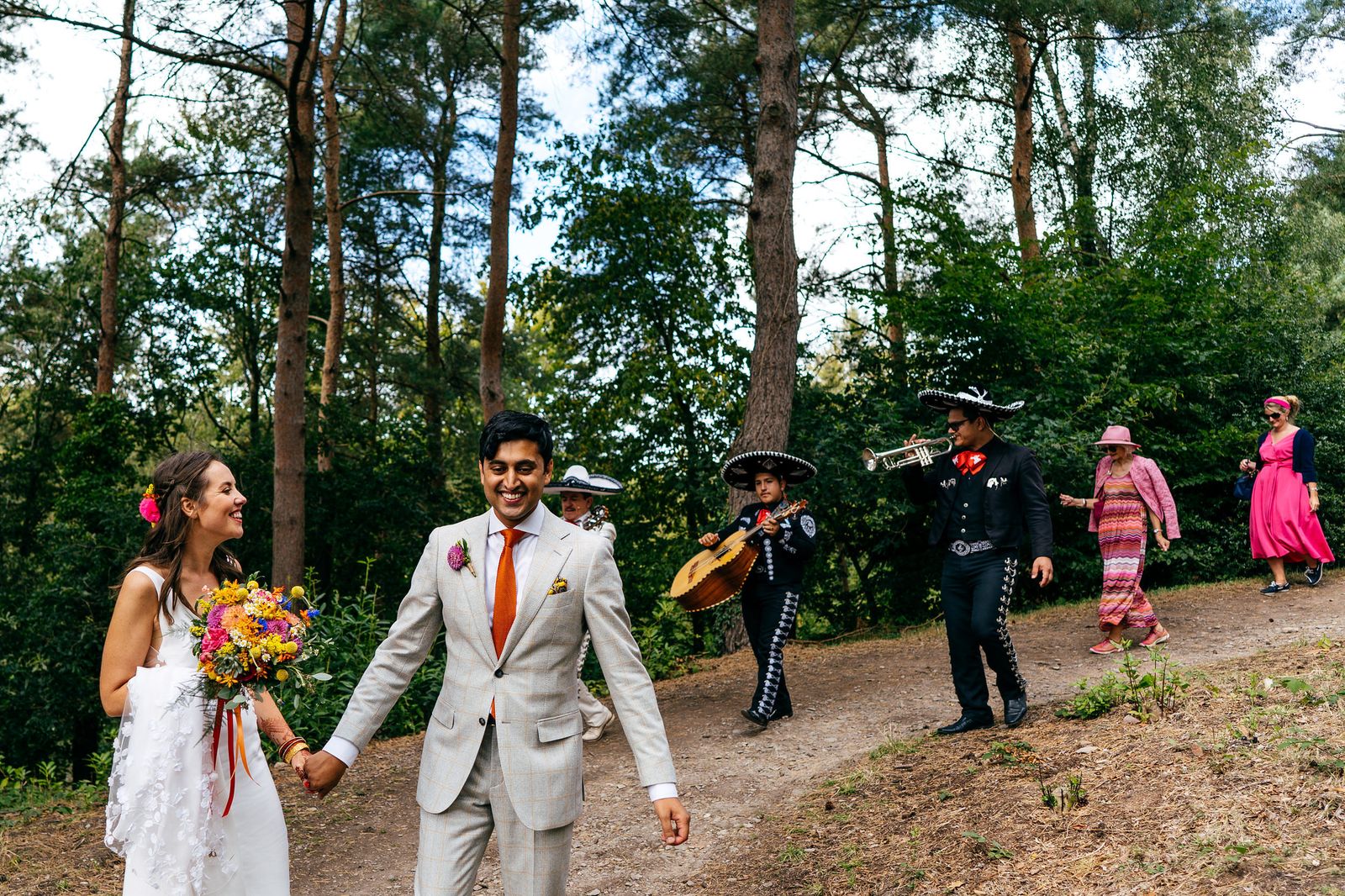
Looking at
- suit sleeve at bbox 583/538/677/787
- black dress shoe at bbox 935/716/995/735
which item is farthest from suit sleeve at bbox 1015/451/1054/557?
suit sleeve at bbox 583/538/677/787

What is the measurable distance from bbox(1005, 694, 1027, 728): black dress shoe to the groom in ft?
14.6

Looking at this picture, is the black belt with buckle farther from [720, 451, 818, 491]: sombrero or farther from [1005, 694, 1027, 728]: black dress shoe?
[720, 451, 818, 491]: sombrero

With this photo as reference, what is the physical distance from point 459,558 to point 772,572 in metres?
5.01

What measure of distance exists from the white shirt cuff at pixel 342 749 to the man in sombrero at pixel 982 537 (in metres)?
4.63

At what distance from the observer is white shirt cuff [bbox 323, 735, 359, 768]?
351cm

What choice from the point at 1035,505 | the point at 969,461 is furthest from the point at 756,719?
the point at 1035,505

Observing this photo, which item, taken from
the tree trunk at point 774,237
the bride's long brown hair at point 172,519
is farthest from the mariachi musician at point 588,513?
the bride's long brown hair at point 172,519

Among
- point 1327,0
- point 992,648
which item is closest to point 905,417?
point 992,648

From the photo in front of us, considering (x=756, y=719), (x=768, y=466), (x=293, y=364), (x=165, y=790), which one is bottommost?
(x=756, y=719)

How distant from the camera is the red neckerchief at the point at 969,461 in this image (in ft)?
24.1

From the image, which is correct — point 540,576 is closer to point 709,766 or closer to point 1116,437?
point 709,766

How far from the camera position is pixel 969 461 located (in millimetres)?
7402

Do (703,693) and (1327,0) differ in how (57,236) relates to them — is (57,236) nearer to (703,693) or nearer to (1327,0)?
(703,693)

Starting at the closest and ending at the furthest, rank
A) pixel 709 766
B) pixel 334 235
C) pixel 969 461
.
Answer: pixel 969 461
pixel 709 766
pixel 334 235
